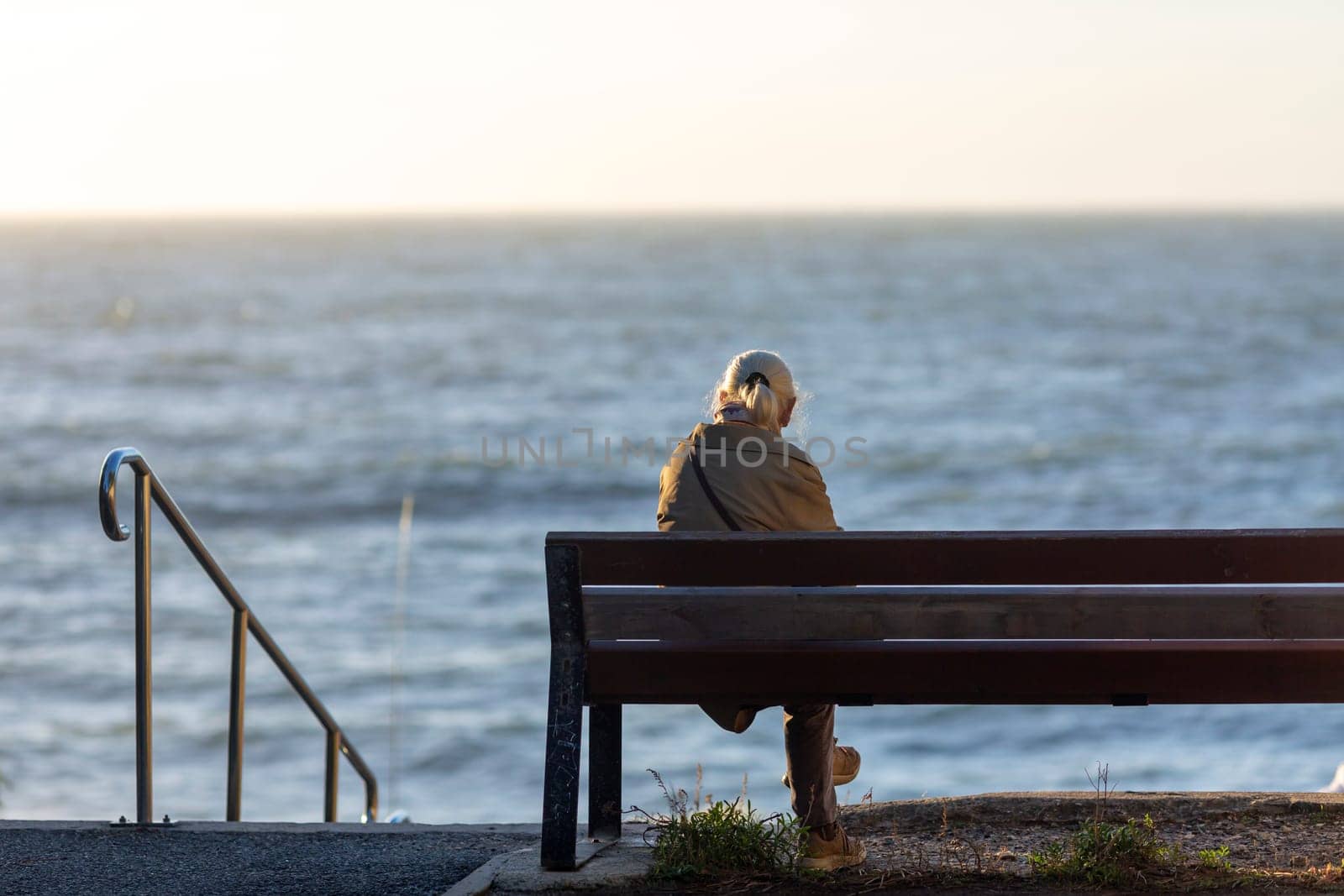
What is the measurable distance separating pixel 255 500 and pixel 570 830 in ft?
79.4

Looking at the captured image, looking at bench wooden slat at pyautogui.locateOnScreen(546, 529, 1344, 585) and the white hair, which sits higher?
the white hair

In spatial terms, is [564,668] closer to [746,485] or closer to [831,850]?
[746,485]

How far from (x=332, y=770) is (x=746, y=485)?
3.24 metres

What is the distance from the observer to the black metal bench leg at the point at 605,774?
427 centimetres

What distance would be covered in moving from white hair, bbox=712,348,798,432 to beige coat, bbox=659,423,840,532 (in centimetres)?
8

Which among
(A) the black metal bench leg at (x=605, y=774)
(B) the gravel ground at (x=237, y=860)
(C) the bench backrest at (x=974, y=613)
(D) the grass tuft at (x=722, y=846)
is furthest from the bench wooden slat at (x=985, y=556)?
(B) the gravel ground at (x=237, y=860)

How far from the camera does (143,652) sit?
15.7 ft

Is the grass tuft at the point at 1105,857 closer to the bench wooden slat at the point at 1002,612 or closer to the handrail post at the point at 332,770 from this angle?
the bench wooden slat at the point at 1002,612

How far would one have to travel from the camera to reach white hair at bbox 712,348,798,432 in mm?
4137

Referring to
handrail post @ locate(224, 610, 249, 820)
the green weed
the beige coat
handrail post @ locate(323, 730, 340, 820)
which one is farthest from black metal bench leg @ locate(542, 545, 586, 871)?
handrail post @ locate(323, 730, 340, 820)

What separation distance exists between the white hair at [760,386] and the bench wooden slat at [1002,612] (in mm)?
598

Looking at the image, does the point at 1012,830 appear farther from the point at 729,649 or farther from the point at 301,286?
the point at 301,286

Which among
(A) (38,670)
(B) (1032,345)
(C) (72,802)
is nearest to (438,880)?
(C) (72,802)

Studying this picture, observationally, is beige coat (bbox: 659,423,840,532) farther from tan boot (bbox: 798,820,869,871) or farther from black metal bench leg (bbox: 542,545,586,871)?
tan boot (bbox: 798,820,869,871)
